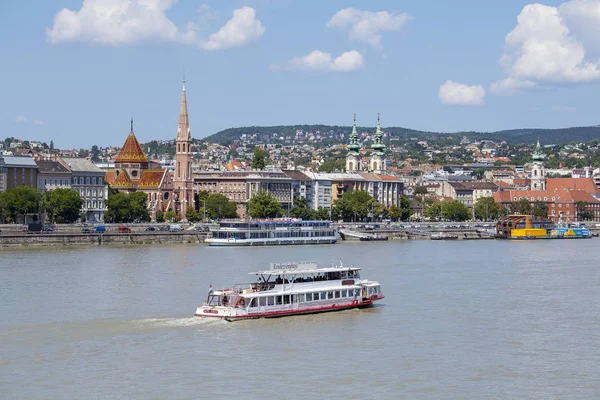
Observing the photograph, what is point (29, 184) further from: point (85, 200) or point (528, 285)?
point (528, 285)

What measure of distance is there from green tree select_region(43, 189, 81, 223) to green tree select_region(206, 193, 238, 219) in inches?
842

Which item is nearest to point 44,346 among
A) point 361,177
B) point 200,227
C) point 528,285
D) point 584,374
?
point 584,374

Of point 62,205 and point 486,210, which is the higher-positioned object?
point 486,210

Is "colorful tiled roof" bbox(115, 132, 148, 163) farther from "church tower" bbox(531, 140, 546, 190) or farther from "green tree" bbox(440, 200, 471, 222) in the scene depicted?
"church tower" bbox(531, 140, 546, 190)

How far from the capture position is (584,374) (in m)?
25.4

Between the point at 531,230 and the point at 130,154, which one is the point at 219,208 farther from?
the point at 531,230

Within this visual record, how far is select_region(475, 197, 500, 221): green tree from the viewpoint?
136m

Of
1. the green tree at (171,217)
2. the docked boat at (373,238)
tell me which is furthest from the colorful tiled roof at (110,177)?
the docked boat at (373,238)

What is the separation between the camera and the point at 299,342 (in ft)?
95.5

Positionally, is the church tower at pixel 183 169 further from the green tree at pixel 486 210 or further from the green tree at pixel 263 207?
the green tree at pixel 486 210

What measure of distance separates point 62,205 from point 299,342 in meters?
58.7

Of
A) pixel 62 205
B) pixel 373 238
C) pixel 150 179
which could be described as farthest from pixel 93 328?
pixel 150 179

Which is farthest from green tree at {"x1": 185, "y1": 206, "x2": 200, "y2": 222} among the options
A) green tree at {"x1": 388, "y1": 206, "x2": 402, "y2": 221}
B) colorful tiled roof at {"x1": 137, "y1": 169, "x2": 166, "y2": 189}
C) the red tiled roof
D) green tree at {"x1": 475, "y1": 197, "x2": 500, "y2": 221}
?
the red tiled roof

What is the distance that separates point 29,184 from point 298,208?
103 feet
